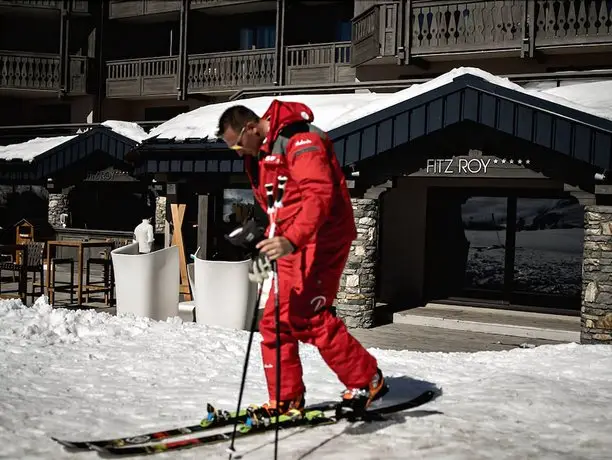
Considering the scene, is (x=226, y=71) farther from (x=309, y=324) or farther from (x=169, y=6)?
(x=309, y=324)

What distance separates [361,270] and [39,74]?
19.5m

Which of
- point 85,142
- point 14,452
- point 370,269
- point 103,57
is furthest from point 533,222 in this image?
point 103,57

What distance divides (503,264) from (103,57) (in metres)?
18.7

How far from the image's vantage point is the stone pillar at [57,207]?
20734mm

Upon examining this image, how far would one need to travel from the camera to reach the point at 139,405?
4.60 m

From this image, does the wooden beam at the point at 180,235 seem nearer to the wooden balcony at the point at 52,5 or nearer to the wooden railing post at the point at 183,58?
the wooden railing post at the point at 183,58

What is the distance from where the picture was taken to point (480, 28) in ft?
56.1

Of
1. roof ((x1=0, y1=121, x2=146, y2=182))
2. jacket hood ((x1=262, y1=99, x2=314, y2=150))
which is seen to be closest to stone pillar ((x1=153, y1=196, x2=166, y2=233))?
roof ((x1=0, y1=121, x2=146, y2=182))

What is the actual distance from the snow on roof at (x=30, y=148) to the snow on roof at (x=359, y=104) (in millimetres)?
7308

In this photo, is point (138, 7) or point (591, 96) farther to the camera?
point (138, 7)

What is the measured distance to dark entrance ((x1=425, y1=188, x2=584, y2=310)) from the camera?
1259cm

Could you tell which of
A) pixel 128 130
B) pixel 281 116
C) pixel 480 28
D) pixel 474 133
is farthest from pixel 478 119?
pixel 128 130

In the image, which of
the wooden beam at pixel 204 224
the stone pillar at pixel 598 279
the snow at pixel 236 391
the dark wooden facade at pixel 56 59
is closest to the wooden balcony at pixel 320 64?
the dark wooden facade at pixel 56 59

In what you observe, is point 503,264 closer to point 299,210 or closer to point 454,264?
point 454,264
